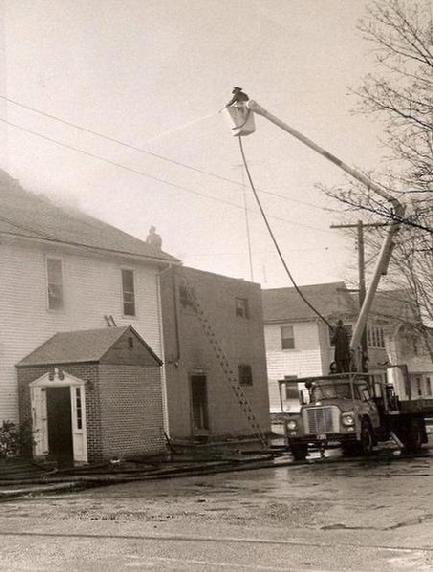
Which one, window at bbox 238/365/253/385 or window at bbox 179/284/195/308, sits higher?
window at bbox 179/284/195/308

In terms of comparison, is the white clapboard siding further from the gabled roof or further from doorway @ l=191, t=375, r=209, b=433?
the gabled roof

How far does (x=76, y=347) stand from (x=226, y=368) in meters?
10.6

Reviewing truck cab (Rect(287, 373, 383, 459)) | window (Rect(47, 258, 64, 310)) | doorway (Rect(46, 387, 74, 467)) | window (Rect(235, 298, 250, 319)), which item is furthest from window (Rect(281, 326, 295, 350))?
doorway (Rect(46, 387, 74, 467))

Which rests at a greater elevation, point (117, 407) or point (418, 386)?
point (418, 386)

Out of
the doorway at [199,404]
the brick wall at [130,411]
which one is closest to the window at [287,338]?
the doorway at [199,404]

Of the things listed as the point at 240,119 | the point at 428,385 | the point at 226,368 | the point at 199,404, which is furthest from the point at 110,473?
the point at 428,385

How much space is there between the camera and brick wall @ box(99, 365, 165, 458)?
21562mm

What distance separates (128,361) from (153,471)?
16.0 ft

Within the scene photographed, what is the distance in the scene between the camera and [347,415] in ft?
68.8

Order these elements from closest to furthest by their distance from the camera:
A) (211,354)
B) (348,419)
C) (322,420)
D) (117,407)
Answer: (348,419) → (322,420) → (117,407) → (211,354)

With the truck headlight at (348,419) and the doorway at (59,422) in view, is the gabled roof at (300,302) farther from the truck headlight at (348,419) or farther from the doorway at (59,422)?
the truck headlight at (348,419)

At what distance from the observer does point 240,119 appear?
53.7 feet

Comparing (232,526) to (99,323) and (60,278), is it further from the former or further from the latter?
(99,323)

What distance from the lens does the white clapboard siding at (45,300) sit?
883 inches
